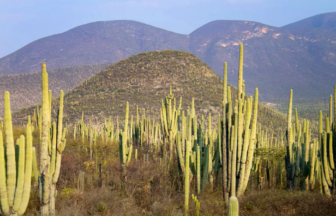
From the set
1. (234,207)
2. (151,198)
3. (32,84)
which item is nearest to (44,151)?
(151,198)

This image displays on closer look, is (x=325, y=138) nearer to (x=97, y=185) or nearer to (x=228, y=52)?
(x=97, y=185)

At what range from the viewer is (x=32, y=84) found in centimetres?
5178

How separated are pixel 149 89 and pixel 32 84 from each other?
84.2 ft

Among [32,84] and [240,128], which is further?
[32,84]

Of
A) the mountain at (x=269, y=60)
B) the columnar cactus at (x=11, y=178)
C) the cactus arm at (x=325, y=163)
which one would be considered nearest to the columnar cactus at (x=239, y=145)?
the cactus arm at (x=325, y=163)

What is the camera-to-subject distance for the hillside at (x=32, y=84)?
1766 inches

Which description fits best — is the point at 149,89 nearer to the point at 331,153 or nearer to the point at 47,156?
the point at 331,153

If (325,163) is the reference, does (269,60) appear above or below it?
above

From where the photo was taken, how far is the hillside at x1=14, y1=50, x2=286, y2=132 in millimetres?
30766

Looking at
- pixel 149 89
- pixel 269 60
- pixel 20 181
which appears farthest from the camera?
pixel 269 60

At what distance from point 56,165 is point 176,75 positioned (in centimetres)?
3499

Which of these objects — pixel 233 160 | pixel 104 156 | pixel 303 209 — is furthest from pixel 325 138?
pixel 104 156

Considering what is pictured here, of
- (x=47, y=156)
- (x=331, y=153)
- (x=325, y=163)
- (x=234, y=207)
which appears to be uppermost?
(x=47, y=156)

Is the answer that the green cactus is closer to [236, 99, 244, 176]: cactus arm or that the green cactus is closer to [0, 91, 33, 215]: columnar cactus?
[0, 91, 33, 215]: columnar cactus
